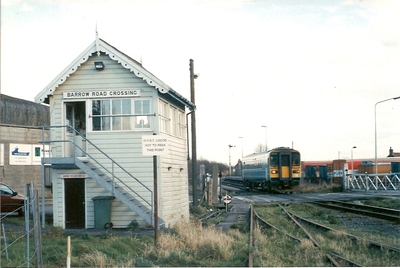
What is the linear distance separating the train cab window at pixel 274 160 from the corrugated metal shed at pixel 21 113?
16.8 metres

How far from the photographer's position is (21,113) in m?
38.6

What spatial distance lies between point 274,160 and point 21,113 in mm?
18386

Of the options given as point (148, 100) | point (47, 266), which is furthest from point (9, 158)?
point (47, 266)

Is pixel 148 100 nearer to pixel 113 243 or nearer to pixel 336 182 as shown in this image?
pixel 113 243

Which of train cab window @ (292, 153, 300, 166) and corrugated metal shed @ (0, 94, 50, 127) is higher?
corrugated metal shed @ (0, 94, 50, 127)

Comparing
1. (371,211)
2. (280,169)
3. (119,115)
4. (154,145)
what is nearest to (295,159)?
(280,169)

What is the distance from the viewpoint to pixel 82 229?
720 inches

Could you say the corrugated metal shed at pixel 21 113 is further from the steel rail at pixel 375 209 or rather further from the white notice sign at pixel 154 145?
the white notice sign at pixel 154 145

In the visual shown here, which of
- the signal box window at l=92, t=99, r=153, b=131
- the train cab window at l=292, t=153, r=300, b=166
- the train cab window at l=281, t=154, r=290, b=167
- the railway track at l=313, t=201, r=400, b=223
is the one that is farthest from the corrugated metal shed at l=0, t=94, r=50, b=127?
the railway track at l=313, t=201, r=400, b=223

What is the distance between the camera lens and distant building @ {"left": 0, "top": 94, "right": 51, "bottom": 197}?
32938mm

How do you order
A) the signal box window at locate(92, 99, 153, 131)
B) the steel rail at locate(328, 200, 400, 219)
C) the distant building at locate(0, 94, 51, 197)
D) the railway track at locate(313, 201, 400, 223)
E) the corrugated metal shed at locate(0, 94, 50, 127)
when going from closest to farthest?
1. the signal box window at locate(92, 99, 153, 131)
2. the railway track at locate(313, 201, 400, 223)
3. the steel rail at locate(328, 200, 400, 219)
4. the distant building at locate(0, 94, 51, 197)
5. the corrugated metal shed at locate(0, 94, 50, 127)

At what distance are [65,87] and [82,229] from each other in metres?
4.86

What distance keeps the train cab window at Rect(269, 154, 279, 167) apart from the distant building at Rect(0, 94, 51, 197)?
1570cm

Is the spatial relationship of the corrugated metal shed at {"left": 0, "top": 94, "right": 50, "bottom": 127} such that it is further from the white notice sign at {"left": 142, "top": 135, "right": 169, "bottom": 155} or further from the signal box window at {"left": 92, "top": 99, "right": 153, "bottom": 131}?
the white notice sign at {"left": 142, "top": 135, "right": 169, "bottom": 155}
